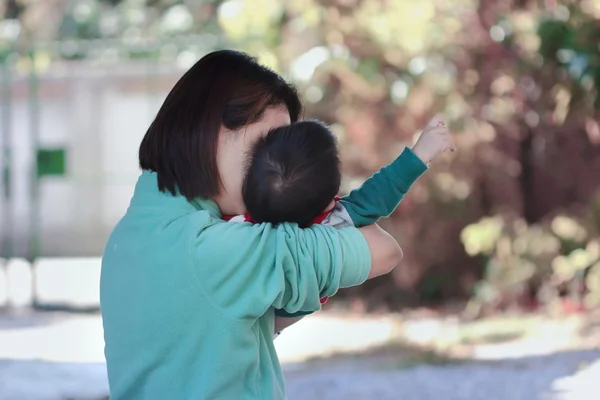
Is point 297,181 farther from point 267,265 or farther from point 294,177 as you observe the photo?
point 267,265

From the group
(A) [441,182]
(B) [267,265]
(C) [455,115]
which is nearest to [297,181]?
(B) [267,265]

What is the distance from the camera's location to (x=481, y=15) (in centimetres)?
768

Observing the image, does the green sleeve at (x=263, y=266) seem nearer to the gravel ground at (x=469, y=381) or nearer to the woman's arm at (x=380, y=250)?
the woman's arm at (x=380, y=250)

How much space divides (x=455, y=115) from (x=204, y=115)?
239 inches

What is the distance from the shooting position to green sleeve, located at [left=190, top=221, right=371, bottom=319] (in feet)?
4.85

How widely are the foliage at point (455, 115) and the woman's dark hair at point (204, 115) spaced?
5.33 m

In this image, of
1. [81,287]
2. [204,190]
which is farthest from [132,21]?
[204,190]

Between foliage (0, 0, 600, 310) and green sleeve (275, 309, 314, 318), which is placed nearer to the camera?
green sleeve (275, 309, 314, 318)

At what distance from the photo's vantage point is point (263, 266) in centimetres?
149

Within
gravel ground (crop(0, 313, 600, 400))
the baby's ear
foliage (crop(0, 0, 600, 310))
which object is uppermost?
the baby's ear

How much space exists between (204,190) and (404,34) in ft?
19.5

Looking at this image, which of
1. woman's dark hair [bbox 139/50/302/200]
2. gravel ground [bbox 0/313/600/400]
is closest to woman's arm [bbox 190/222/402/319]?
woman's dark hair [bbox 139/50/302/200]

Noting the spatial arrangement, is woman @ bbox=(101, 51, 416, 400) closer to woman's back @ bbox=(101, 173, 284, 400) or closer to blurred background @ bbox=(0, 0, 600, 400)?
woman's back @ bbox=(101, 173, 284, 400)

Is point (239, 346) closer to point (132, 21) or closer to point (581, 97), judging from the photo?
point (581, 97)
